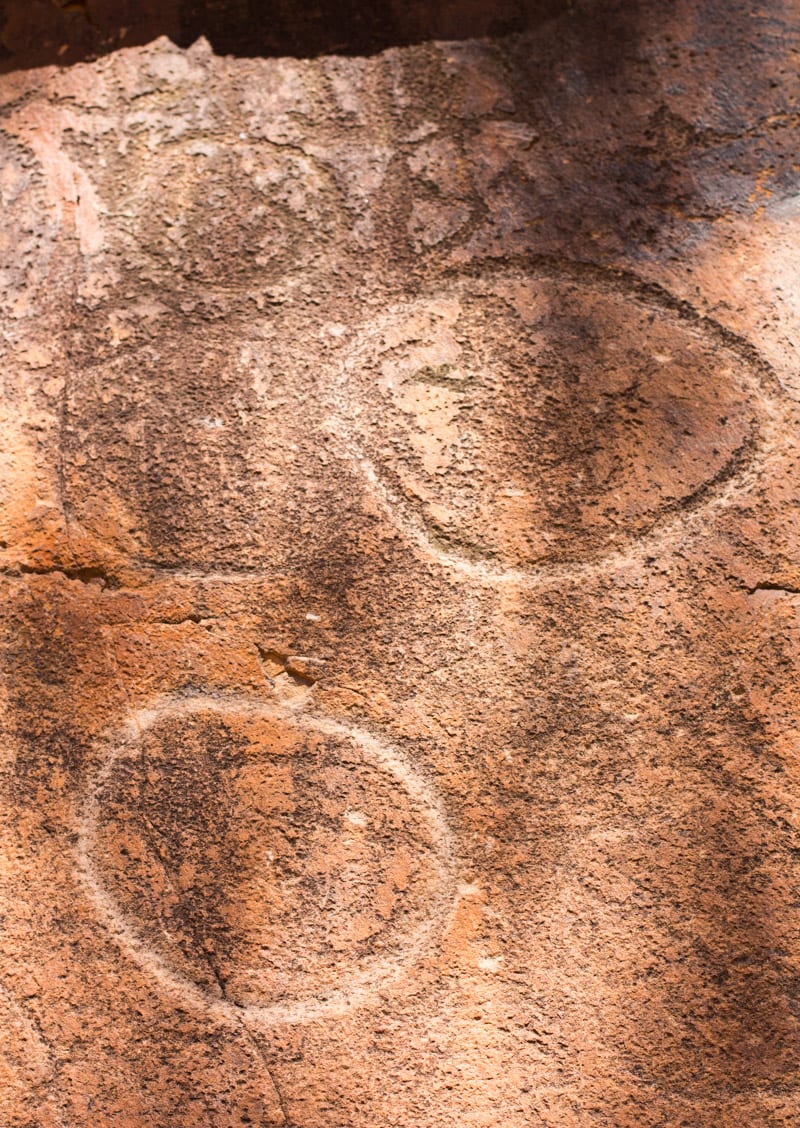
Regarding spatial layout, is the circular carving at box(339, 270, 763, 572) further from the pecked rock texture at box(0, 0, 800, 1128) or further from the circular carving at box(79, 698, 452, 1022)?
the circular carving at box(79, 698, 452, 1022)

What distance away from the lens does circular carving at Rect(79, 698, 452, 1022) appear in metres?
1.04

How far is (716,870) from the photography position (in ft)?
3.37

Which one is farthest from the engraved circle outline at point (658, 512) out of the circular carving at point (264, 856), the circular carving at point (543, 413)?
the circular carving at point (264, 856)

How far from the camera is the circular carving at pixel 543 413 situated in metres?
1.06

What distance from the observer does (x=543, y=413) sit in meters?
1.08

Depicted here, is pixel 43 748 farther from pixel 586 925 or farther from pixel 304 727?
pixel 586 925

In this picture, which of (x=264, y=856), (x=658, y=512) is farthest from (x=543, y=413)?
(x=264, y=856)

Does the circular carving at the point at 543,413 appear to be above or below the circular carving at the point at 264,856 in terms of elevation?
above

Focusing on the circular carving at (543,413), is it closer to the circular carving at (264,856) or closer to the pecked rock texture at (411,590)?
the pecked rock texture at (411,590)

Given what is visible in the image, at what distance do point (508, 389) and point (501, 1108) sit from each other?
779 mm

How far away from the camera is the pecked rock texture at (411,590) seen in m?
1.04

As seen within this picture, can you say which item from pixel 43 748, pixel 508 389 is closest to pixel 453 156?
pixel 508 389

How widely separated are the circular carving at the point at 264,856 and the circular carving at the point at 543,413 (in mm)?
279

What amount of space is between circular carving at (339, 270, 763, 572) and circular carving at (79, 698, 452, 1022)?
0.28 metres
